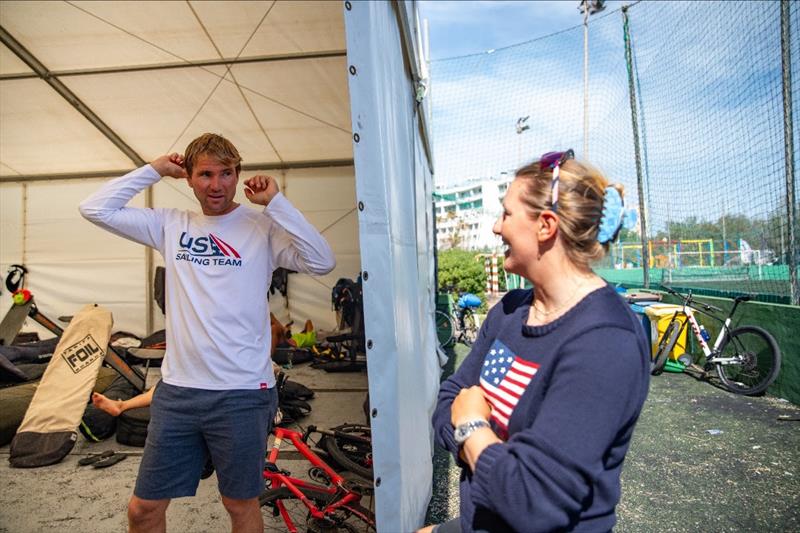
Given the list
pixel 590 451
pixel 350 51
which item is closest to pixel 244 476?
pixel 590 451

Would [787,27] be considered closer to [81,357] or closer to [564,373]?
[564,373]

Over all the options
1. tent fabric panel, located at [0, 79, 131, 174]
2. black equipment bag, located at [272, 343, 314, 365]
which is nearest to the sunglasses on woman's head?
black equipment bag, located at [272, 343, 314, 365]

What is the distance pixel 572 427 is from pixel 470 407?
0.82 feet

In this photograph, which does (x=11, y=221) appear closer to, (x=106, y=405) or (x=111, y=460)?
(x=111, y=460)

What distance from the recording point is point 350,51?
61.9 inches

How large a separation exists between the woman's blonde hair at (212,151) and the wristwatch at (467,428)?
1.31 metres

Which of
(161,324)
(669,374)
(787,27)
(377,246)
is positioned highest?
(787,27)

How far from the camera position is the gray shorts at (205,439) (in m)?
1.70

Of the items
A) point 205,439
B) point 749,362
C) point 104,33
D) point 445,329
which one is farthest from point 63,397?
point 749,362

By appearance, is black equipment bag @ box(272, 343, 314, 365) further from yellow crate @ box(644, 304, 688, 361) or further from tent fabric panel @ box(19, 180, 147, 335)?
yellow crate @ box(644, 304, 688, 361)

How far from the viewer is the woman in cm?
85

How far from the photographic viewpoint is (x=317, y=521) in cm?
241

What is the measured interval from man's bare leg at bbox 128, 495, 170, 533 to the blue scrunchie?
1688 millimetres

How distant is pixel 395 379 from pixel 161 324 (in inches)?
303
